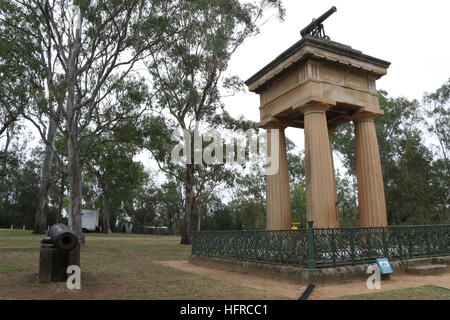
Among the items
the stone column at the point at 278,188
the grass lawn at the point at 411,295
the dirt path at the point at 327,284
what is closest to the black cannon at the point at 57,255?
the dirt path at the point at 327,284

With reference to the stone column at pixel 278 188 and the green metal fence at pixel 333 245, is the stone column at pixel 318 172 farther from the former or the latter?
the stone column at pixel 278 188

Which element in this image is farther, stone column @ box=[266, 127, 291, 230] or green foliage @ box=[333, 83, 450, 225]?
green foliage @ box=[333, 83, 450, 225]

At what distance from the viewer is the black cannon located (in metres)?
7.55

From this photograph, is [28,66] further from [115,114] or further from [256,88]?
[256,88]

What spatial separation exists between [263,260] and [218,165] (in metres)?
18.6

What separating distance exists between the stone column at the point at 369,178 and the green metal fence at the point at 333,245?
5.38ft

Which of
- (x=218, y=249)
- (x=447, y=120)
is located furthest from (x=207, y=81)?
(x=447, y=120)

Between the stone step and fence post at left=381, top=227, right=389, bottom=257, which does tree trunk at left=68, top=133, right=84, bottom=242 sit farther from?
the stone step

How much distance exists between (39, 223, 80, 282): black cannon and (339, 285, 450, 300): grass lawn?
6128 millimetres

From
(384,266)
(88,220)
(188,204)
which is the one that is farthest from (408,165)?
(88,220)

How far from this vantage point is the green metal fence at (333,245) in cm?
814

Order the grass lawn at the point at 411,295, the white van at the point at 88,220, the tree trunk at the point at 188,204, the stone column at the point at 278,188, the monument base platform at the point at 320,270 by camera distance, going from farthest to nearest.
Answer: the white van at the point at 88,220 → the tree trunk at the point at 188,204 → the stone column at the point at 278,188 → the monument base platform at the point at 320,270 → the grass lawn at the point at 411,295

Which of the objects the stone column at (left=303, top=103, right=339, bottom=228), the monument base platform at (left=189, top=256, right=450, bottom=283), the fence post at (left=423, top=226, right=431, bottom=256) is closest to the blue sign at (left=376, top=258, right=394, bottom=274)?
the monument base platform at (left=189, top=256, right=450, bottom=283)

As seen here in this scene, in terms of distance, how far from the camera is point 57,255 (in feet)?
25.6
